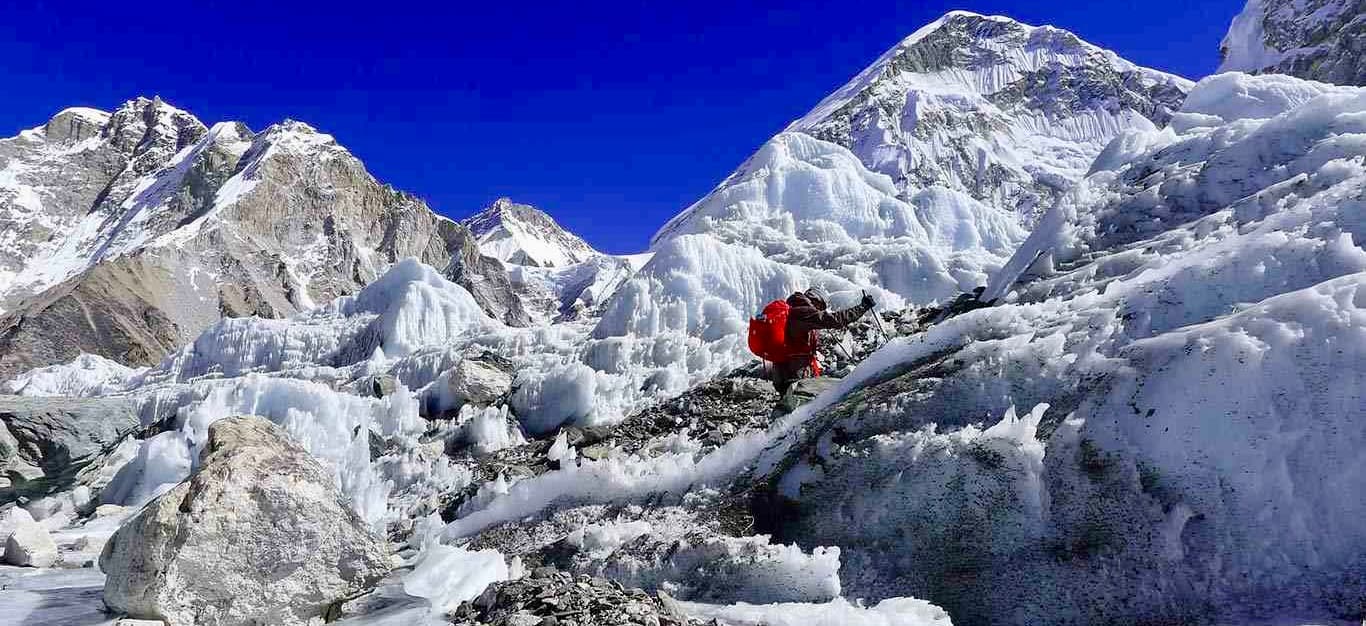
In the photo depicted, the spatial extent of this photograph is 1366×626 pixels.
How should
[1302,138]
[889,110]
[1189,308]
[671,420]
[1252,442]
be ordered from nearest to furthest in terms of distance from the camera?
[1252,442]
[1189,308]
[1302,138]
[671,420]
[889,110]

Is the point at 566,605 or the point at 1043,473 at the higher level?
the point at 1043,473

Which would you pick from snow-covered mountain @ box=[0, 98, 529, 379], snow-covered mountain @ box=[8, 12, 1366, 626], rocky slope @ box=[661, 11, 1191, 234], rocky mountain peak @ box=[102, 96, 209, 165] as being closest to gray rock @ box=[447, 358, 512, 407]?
snow-covered mountain @ box=[8, 12, 1366, 626]

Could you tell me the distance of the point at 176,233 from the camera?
8569cm

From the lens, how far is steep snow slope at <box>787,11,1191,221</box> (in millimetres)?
95250

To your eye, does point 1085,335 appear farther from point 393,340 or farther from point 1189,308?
point 393,340

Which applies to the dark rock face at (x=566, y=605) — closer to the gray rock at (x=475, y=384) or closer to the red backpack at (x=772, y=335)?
the red backpack at (x=772, y=335)

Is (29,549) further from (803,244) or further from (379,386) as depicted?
(803,244)

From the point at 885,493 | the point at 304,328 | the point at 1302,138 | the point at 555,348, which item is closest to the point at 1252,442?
the point at 885,493

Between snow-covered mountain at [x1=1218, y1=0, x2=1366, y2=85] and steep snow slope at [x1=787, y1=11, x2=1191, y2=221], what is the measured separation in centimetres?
1095

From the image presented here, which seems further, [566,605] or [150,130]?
[150,130]

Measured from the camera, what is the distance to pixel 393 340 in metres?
29.0

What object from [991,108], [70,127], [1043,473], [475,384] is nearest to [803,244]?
A: [475,384]

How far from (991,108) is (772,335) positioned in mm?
109176

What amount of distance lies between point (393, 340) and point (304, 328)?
4.95 meters
